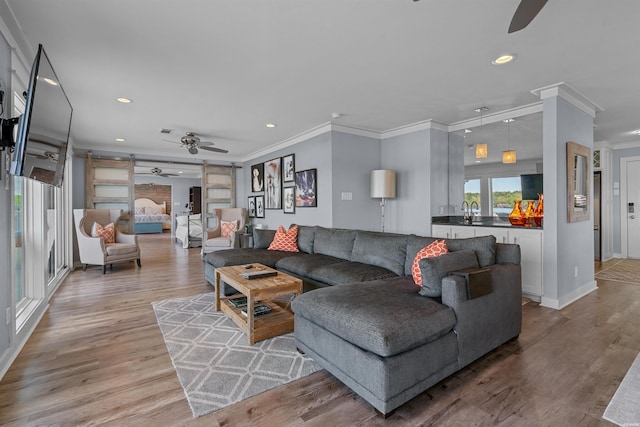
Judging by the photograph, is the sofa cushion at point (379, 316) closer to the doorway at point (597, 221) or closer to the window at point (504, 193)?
the window at point (504, 193)

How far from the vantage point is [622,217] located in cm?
634

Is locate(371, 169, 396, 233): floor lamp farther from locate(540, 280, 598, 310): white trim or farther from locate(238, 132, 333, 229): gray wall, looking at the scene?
locate(540, 280, 598, 310): white trim

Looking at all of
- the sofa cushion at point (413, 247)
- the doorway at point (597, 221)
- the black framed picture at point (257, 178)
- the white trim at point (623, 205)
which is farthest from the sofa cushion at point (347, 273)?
the white trim at point (623, 205)

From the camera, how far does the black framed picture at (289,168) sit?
5943 mm

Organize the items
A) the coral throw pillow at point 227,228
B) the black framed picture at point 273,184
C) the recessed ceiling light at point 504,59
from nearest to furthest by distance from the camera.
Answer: the recessed ceiling light at point 504,59
the black framed picture at point 273,184
the coral throw pillow at point 227,228

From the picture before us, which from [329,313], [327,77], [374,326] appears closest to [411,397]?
[374,326]

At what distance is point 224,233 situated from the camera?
22.7 feet

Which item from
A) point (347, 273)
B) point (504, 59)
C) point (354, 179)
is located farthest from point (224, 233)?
point (504, 59)

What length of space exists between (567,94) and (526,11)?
8.86 feet

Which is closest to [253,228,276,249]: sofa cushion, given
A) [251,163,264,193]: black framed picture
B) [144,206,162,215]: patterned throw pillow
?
[251,163,264,193]: black framed picture

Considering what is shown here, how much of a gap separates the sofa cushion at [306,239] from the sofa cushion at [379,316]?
2.11 meters

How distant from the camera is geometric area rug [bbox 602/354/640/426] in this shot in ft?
5.48

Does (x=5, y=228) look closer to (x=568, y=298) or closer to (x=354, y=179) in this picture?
(x=354, y=179)

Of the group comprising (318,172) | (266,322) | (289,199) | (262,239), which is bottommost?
(266,322)
